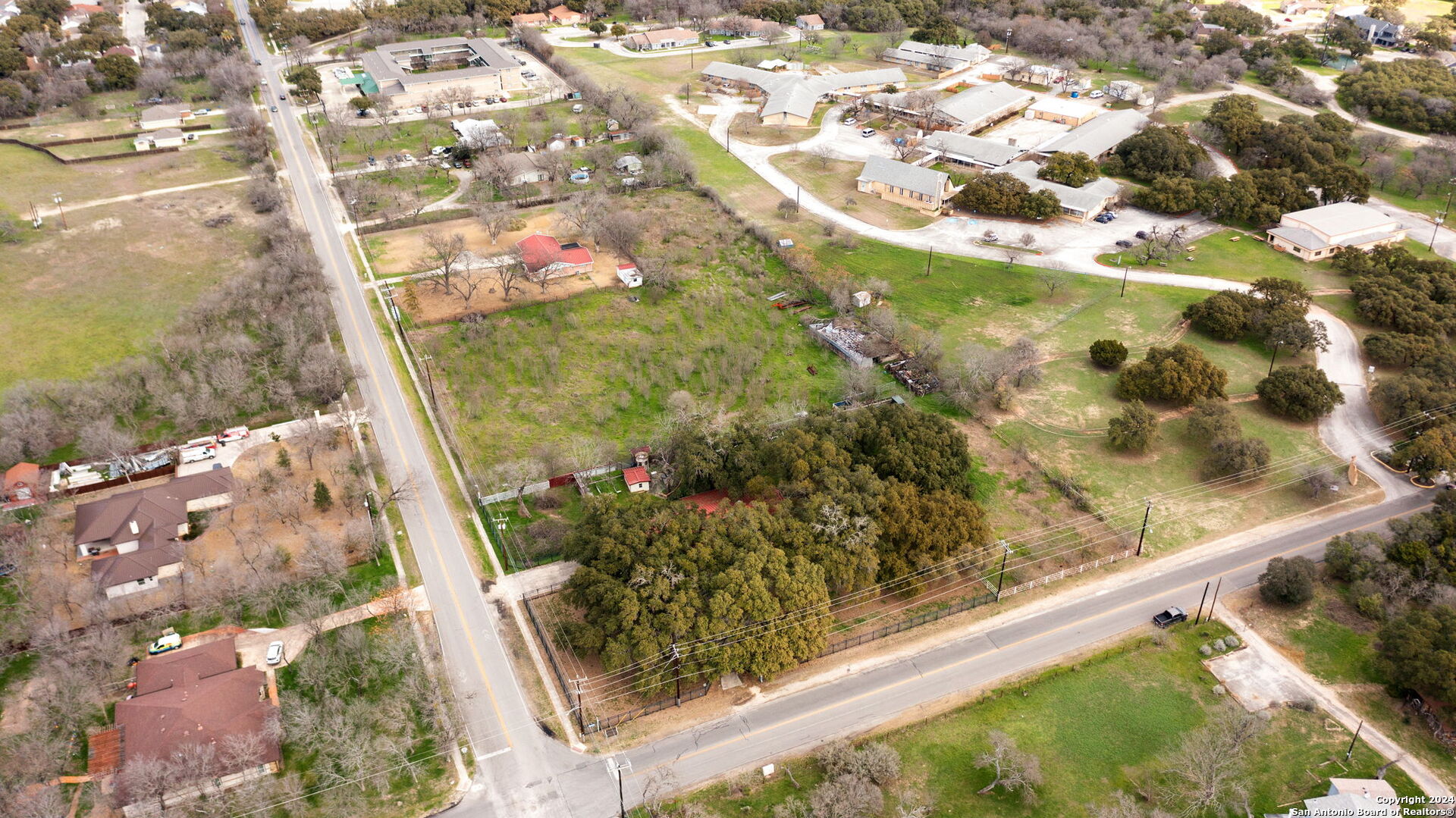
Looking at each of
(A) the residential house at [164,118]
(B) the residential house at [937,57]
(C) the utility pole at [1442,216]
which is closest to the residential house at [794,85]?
(B) the residential house at [937,57]

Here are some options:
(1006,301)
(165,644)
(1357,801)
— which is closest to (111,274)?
(165,644)

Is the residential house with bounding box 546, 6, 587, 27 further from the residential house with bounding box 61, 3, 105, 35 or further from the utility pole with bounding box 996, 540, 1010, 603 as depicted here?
the utility pole with bounding box 996, 540, 1010, 603

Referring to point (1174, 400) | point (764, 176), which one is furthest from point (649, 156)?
point (1174, 400)

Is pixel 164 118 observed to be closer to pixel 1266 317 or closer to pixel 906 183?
pixel 906 183

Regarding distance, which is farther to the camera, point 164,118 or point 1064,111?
point 1064,111

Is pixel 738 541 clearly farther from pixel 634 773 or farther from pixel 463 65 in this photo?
pixel 463 65

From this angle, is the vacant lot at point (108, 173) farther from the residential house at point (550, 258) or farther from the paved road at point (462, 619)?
the residential house at point (550, 258)
